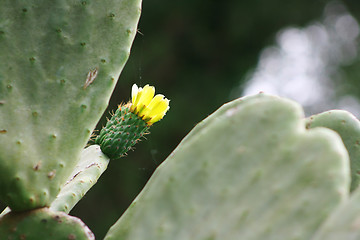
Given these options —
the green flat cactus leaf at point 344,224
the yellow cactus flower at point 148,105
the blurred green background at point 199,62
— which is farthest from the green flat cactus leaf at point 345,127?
the blurred green background at point 199,62

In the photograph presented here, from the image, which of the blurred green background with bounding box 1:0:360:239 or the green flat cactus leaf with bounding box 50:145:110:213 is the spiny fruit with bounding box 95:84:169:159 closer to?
the green flat cactus leaf with bounding box 50:145:110:213

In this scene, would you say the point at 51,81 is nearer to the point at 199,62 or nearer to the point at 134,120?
the point at 134,120

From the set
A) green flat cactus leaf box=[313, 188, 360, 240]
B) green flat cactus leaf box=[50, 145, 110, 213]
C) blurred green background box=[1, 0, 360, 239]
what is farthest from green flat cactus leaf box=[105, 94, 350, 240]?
blurred green background box=[1, 0, 360, 239]

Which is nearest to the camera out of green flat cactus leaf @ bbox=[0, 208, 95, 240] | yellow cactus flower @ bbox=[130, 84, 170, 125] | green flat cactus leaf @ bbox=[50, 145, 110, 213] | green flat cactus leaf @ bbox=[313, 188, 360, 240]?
green flat cactus leaf @ bbox=[313, 188, 360, 240]

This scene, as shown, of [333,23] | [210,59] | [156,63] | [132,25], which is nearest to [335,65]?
[333,23]

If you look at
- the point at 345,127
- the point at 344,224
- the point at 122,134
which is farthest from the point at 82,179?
the point at 344,224

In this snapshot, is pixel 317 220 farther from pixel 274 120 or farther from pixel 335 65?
pixel 335 65
